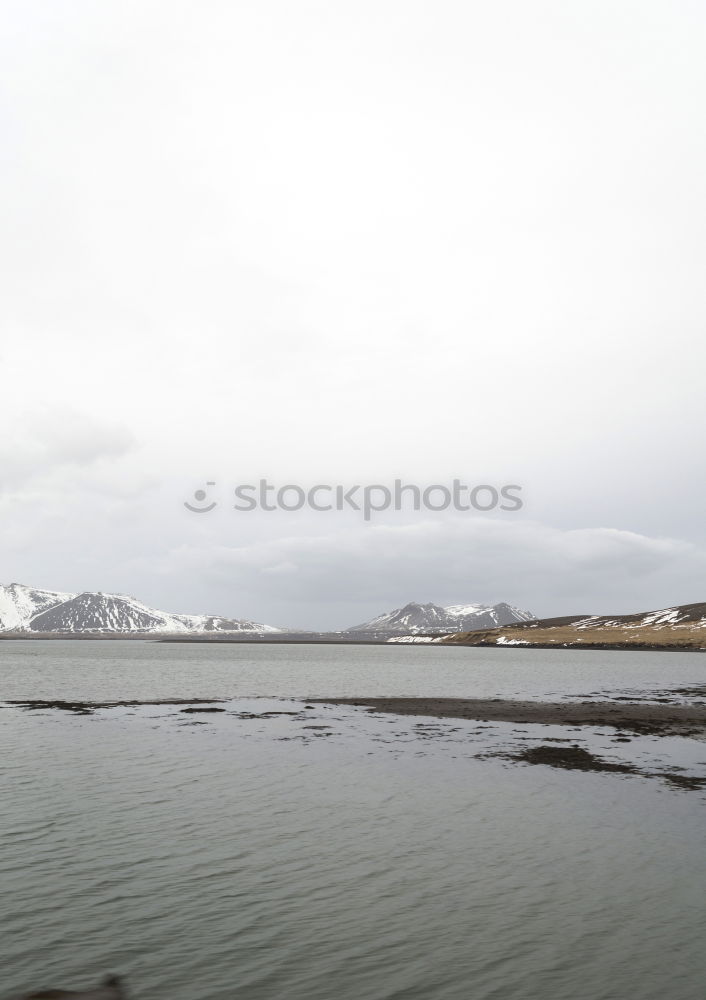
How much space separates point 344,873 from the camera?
1964 cm

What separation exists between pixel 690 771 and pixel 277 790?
2187 cm

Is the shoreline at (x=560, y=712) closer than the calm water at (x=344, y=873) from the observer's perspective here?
No

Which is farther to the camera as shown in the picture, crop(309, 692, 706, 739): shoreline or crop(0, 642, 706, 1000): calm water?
crop(309, 692, 706, 739): shoreline

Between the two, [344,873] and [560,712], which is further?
Result: [560,712]

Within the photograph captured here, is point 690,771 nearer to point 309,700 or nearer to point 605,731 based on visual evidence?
point 605,731

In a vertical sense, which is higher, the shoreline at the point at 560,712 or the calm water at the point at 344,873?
the calm water at the point at 344,873

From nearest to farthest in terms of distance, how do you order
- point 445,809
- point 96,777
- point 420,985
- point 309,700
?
1. point 420,985
2. point 445,809
3. point 96,777
4. point 309,700

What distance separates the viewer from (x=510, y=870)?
786 inches

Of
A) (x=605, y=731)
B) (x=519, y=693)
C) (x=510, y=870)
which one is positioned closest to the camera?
(x=510, y=870)

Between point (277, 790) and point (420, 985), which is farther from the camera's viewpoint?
point (277, 790)

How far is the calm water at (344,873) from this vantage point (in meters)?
13.8

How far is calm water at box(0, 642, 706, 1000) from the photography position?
544 inches

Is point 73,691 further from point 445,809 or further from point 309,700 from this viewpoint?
point 445,809

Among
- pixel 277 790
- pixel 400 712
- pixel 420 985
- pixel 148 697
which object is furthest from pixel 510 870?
pixel 148 697
